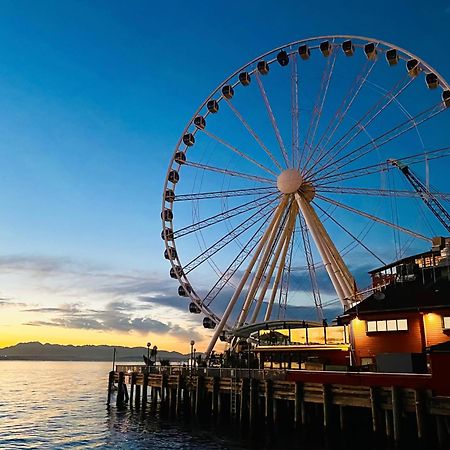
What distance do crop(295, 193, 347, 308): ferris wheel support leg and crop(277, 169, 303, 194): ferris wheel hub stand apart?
62cm

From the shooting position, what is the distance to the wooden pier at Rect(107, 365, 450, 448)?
24.8 metres

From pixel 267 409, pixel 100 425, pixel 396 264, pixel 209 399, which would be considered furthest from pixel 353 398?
pixel 100 425

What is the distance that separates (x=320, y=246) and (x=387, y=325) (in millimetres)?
8568

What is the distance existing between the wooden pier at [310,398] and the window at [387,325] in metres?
4.57

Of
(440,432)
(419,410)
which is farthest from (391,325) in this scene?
(440,432)

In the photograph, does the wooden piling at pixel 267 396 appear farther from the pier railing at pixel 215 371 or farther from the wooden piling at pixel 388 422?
the wooden piling at pixel 388 422

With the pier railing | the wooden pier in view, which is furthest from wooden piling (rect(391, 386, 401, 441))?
the pier railing

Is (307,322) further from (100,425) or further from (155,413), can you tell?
(100,425)

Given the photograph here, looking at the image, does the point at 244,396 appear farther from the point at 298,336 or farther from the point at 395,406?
the point at 395,406

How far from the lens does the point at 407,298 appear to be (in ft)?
105

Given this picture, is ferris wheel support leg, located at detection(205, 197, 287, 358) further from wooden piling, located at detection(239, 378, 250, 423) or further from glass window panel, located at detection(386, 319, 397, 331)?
glass window panel, located at detection(386, 319, 397, 331)

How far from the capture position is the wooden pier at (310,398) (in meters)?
24.8

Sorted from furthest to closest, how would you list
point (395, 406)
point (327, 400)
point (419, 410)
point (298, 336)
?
point (298, 336) → point (327, 400) → point (395, 406) → point (419, 410)

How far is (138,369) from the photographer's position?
42.6 m
